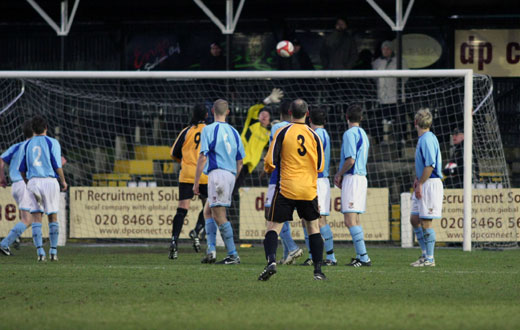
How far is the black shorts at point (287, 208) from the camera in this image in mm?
9086

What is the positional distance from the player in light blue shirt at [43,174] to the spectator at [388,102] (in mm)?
8442

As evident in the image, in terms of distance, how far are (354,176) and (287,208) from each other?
259 cm

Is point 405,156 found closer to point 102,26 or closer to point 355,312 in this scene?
point 102,26

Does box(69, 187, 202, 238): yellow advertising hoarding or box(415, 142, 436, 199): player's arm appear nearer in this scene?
box(415, 142, 436, 199): player's arm

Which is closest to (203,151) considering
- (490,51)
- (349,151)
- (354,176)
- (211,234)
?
(211,234)

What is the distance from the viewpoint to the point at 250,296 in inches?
309

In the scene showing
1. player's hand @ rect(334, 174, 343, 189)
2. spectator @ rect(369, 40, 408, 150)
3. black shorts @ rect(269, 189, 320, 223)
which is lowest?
black shorts @ rect(269, 189, 320, 223)

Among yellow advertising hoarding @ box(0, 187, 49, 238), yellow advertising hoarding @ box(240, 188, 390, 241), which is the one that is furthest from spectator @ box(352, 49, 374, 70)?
yellow advertising hoarding @ box(0, 187, 49, 238)

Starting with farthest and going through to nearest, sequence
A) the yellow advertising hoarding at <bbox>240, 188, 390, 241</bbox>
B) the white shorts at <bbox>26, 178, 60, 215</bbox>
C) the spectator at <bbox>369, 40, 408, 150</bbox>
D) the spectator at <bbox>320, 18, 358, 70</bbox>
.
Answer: the spectator at <bbox>320, 18, 358, 70</bbox> → the spectator at <bbox>369, 40, 408, 150</bbox> → the yellow advertising hoarding at <bbox>240, 188, 390, 241</bbox> → the white shorts at <bbox>26, 178, 60, 215</bbox>

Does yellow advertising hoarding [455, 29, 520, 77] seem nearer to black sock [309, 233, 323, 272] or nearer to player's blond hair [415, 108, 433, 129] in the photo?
player's blond hair [415, 108, 433, 129]

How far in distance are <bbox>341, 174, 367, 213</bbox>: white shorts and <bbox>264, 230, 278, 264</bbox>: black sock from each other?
248 cm

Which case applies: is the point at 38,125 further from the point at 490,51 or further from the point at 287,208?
the point at 490,51

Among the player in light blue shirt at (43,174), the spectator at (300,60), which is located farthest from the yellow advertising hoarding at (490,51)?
the player in light blue shirt at (43,174)

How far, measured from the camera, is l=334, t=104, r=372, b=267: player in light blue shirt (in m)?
11.3
